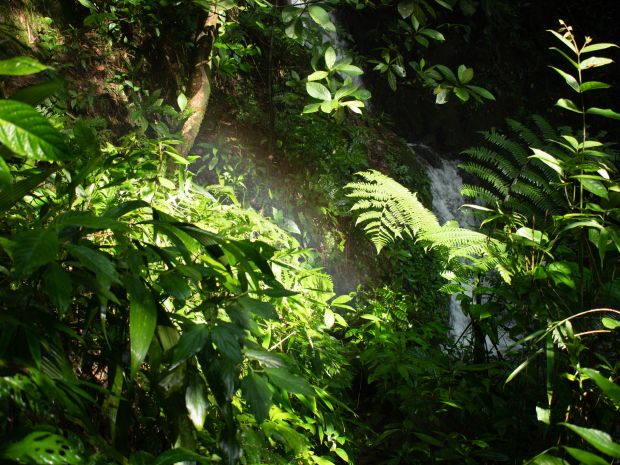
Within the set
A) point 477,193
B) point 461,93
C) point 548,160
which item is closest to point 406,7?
point 461,93

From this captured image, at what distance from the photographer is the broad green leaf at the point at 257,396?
755 millimetres

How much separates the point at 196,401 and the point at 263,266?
0.80ft

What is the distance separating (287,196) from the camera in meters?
3.96

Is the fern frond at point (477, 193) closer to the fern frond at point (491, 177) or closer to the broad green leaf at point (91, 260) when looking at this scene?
the fern frond at point (491, 177)

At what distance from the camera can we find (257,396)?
2.52 feet

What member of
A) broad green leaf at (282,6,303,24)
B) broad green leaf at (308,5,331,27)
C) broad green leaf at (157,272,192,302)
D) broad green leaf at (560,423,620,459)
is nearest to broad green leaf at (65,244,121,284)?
broad green leaf at (157,272,192,302)

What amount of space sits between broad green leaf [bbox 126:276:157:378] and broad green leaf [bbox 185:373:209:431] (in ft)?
0.40

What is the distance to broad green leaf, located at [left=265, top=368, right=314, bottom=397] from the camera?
0.79 metres

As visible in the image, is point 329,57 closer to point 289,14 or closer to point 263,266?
point 289,14

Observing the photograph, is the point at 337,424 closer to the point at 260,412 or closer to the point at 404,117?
the point at 260,412

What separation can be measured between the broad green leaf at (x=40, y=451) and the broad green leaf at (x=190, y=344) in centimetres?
19

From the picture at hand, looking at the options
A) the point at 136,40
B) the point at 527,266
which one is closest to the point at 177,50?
the point at 136,40

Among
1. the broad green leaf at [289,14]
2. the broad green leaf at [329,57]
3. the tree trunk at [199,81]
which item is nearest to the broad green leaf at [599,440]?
the broad green leaf at [329,57]

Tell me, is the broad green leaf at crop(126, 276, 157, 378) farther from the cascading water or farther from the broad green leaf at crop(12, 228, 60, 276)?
the cascading water
